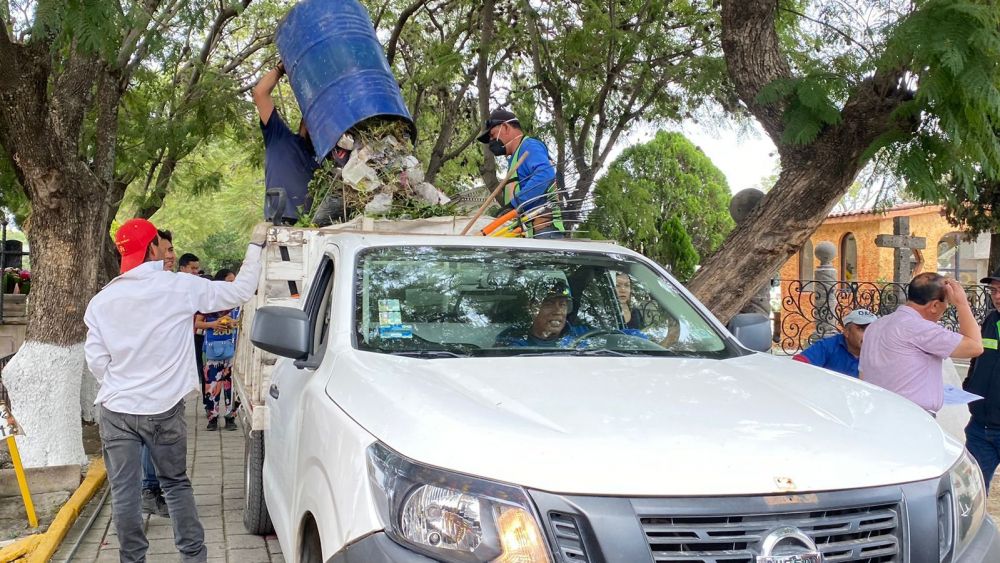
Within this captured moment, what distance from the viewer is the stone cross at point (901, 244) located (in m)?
11.6

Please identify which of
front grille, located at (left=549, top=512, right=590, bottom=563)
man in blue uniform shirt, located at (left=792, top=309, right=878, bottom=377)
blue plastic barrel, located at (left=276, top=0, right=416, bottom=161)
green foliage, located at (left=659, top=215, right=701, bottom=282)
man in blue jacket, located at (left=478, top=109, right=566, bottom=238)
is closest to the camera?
front grille, located at (left=549, top=512, right=590, bottom=563)

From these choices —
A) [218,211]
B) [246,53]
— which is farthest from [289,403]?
[218,211]

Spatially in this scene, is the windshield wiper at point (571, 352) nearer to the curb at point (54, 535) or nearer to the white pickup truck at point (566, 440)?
the white pickup truck at point (566, 440)

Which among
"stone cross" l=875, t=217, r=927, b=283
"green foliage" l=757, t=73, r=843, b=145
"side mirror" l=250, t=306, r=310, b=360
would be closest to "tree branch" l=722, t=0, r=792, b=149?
"green foliage" l=757, t=73, r=843, b=145

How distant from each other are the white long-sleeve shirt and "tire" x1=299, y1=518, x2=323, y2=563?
5.19 feet

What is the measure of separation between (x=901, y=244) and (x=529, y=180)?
723cm

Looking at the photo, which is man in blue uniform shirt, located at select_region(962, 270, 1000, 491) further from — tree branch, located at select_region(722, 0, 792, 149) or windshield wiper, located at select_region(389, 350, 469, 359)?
windshield wiper, located at select_region(389, 350, 469, 359)

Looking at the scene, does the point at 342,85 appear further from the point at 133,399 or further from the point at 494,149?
the point at 133,399

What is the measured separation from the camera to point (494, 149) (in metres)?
7.21

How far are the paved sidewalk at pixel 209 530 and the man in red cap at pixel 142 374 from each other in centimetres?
81

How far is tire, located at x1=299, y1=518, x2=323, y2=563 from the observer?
296cm

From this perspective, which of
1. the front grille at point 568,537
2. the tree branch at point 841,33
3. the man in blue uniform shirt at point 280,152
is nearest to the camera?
the front grille at point 568,537

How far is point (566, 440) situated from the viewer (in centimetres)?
237

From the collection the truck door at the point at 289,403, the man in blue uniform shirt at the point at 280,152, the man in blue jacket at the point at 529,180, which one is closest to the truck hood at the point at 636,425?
the truck door at the point at 289,403
